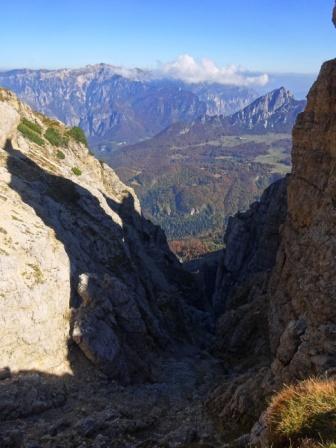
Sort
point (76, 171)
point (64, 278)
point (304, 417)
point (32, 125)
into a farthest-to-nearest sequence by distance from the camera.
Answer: point (32, 125), point (76, 171), point (64, 278), point (304, 417)

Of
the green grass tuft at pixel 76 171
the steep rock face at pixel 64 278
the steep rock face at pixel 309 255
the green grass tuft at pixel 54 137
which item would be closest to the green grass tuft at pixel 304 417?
the steep rock face at pixel 309 255

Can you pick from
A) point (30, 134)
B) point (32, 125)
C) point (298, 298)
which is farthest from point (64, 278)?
point (32, 125)

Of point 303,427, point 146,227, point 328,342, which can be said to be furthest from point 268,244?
point 303,427

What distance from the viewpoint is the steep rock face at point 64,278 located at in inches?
1497

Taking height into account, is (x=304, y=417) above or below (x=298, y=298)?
above

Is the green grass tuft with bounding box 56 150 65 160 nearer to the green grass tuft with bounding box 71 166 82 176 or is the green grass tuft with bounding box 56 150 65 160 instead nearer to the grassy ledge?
the green grass tuft with bounding box 71 166 82 176

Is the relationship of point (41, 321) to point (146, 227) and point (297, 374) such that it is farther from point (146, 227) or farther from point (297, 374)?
point (146, 227)

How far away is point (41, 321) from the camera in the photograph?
1526 inches

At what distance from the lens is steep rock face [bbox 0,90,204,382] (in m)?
38.0

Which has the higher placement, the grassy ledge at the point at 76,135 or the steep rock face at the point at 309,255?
the grassy ledge at the point at 76,135

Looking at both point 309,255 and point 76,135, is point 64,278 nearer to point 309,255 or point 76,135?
point 309,255

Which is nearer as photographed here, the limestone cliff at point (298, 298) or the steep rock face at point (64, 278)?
the limestone cliff at point (298, 298)

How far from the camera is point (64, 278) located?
141ft

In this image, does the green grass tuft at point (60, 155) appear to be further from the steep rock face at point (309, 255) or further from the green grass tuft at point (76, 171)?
A: the steep rock face at point (309, 255)
